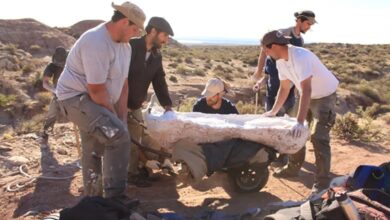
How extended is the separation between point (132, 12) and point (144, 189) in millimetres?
2128

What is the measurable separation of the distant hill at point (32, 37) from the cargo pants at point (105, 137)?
2702cm

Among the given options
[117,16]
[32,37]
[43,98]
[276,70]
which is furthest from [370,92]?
[32,37]

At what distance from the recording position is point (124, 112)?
14.6 feet

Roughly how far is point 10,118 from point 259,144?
36.4 feet

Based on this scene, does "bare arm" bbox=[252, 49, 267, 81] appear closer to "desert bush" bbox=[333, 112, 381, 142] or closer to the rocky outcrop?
"desert bush" bbox=[333, 112, 381, 142]

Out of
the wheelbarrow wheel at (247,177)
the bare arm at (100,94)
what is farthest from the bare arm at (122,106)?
the wheelbarrow wheel at (247,177)

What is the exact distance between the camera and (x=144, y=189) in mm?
5273

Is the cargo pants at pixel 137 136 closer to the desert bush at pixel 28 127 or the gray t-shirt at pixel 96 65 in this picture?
the gray t-shirt at pixel 96 65

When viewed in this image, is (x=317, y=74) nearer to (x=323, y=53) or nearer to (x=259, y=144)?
(x=259, y=144)

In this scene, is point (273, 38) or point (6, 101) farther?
point (6, 101)

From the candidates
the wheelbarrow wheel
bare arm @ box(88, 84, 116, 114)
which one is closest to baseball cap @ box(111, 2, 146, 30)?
bare arm @ box(88, 84, 116, 114)

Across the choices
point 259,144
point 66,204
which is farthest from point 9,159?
point 259,144

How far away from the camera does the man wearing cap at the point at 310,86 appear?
472 centimetres

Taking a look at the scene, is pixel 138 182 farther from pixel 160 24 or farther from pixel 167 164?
pixel 160 24
